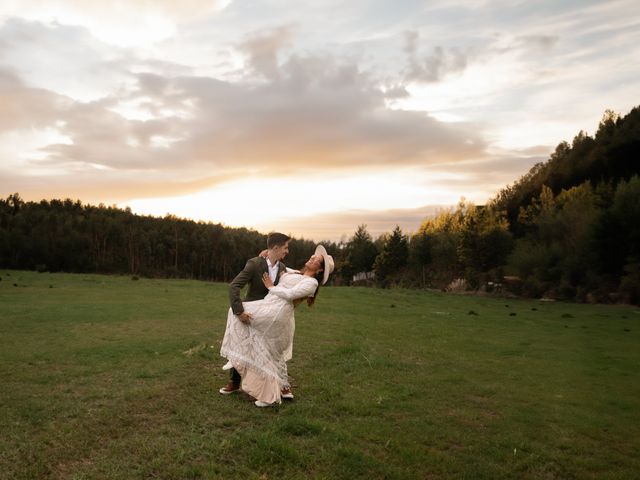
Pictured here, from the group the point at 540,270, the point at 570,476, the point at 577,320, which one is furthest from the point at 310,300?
the point at 540,270

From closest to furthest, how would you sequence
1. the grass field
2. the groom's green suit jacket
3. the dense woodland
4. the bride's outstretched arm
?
1. the grass field
2. the bride's outstretched arm
3. the groom's green suit jacket
4. the dense woodland

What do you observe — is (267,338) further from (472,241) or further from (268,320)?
(472,241)

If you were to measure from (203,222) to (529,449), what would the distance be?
9394 centimetres

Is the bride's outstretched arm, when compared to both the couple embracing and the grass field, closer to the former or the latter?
the couple embracing

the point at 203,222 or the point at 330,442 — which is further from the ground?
the point at 203,222

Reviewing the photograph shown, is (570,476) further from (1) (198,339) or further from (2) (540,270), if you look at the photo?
(2) (540,270)

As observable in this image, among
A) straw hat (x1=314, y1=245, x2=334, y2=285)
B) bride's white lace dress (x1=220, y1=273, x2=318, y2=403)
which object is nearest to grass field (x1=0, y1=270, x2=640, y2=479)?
bride's white lace dress (x1=220, y1=273, x2=318, y2=403)

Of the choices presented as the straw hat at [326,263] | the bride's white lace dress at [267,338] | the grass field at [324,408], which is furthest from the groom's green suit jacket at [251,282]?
the grass field at [324,408]

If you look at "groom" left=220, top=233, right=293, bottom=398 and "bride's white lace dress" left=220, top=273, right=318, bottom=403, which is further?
"groom" left=220, top=233, right=293, bottom=398

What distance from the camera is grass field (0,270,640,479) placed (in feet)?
20.0

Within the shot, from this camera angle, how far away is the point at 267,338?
27.6 ft

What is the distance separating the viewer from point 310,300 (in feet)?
27.8

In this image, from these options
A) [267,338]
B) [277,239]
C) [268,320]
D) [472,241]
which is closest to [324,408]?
[267,338]

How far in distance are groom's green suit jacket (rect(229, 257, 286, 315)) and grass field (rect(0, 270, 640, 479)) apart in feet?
5.57
